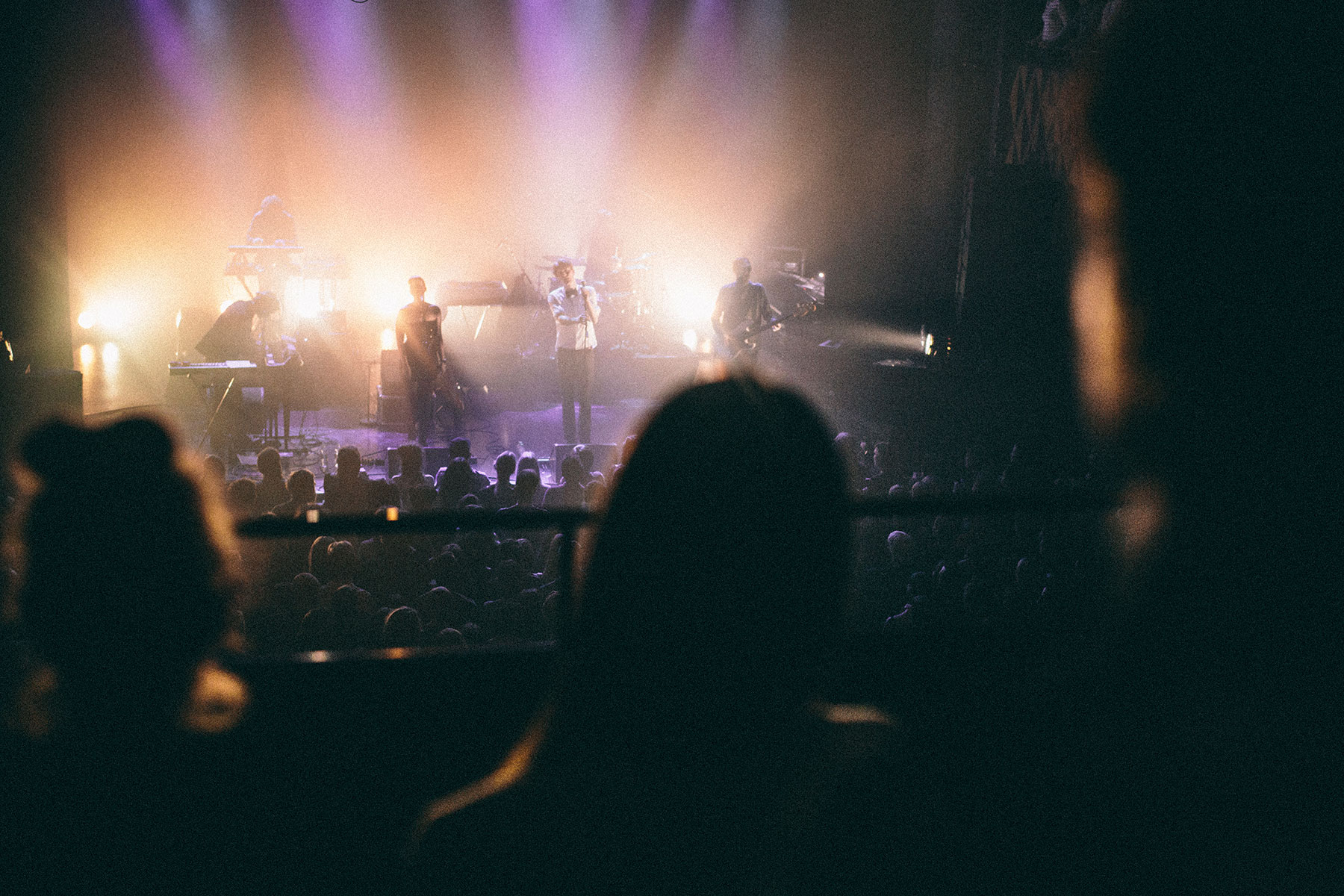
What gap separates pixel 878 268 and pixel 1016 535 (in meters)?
7.04

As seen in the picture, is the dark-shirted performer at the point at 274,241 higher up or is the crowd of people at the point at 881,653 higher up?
the dark-shirted performer at the point at 274,241

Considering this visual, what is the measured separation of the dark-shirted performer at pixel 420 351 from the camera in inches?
316

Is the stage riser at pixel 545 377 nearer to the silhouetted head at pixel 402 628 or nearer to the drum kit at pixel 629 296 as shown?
the drum kit at pixel 629 296

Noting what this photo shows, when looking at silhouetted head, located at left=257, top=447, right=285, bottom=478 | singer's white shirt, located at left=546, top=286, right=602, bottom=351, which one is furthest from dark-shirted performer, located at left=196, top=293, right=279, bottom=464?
silhouetted head, located at left=257, top=447, right=285, bottom=478

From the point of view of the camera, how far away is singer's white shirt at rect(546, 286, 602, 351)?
745 cm

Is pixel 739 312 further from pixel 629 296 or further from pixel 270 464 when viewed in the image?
pixel 629 296

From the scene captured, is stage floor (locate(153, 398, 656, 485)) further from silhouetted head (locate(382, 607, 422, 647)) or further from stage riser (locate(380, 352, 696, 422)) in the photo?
silhouetted head (locate(382, 607, 422, 647))

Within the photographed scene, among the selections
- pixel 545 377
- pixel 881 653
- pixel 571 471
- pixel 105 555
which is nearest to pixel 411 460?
pixel 571 471

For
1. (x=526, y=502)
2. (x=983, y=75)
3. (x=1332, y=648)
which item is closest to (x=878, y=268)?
(x=983, y=75)

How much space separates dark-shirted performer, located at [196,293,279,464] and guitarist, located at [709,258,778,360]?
4357 millimetres

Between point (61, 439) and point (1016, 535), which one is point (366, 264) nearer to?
point (1016, 535)

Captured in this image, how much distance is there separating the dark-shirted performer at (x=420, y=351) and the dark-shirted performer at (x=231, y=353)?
1.25 m

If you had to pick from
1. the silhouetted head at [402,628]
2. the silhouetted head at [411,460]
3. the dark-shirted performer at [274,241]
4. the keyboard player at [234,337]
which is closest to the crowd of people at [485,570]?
the silhouetted head at [402,628]

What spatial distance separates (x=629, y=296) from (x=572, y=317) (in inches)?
291
